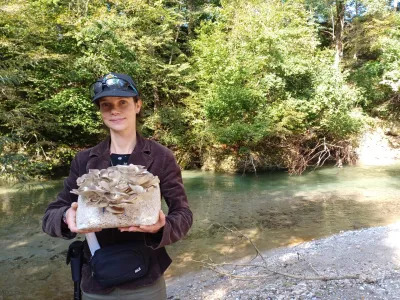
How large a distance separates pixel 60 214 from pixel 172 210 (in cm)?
62

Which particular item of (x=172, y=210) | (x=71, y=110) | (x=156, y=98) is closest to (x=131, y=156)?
(x=172, y=210)

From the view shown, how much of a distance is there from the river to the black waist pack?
4326 mm

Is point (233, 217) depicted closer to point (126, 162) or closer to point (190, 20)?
point (126, 162)

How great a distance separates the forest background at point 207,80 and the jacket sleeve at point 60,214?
42.4 feet

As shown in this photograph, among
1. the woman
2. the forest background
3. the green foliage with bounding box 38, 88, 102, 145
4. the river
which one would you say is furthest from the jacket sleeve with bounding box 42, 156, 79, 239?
the green foliage with bounding box 38, 88, 102, 145

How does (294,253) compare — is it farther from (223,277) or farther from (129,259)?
(129,259)

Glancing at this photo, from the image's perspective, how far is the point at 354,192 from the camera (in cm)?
1204

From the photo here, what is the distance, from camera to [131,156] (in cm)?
191

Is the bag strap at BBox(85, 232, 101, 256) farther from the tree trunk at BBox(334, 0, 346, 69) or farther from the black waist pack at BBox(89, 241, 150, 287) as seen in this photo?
the tree trunk at BBox(334, 0, 346, 69)

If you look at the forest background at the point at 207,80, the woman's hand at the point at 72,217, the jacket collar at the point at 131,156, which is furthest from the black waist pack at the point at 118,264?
the forest background at the point at 207,80

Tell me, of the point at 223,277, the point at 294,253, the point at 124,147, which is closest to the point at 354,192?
the point at 294,253

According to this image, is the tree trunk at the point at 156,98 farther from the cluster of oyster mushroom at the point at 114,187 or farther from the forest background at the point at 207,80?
the cluster of oyster mushroom at the point at 114,187

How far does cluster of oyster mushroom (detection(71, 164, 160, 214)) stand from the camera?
1419 mm

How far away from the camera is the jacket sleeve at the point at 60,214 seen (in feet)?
5.75
